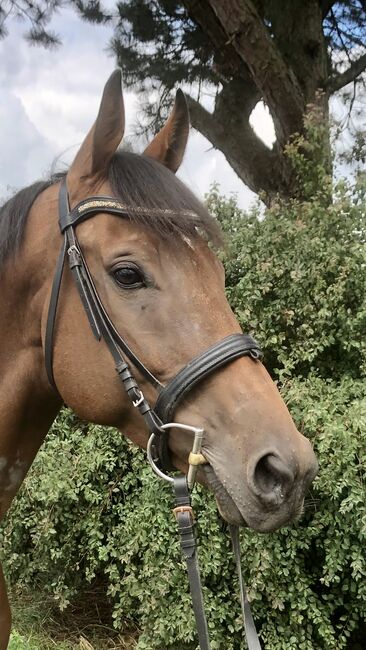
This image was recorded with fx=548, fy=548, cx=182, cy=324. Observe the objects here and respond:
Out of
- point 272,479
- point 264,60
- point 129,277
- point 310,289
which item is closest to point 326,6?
point 264,60

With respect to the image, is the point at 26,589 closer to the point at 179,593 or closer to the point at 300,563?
the point at 179,593

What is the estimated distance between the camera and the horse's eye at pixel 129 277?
1.45 meters

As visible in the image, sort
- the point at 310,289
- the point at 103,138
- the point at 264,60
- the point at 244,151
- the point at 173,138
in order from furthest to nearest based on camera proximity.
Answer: the point at 244,151
the point at 264,60
the point at 310,289
the point at 173,138
the point at 103,138

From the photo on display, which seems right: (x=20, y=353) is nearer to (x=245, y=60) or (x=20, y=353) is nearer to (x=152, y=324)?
(x=152, y=324)

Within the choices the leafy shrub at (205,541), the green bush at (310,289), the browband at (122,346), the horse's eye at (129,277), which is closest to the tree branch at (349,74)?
the green bush at (310,289)

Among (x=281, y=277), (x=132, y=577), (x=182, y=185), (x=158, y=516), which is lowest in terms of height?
(x=132, y=577)

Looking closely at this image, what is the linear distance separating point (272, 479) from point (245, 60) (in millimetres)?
4890

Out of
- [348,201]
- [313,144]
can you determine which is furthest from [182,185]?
[313,144]

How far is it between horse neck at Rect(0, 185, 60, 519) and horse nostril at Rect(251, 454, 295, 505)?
0.78 meters

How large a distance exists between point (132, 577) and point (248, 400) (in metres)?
2.45

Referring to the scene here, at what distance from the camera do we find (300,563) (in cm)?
310

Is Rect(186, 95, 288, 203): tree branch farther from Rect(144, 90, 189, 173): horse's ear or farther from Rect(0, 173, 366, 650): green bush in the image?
Rect(144, 90, 189, 173): horse's ear

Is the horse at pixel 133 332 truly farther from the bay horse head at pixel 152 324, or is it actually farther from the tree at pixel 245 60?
the tree at pixel 245 60

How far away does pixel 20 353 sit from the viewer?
5.66 ft
